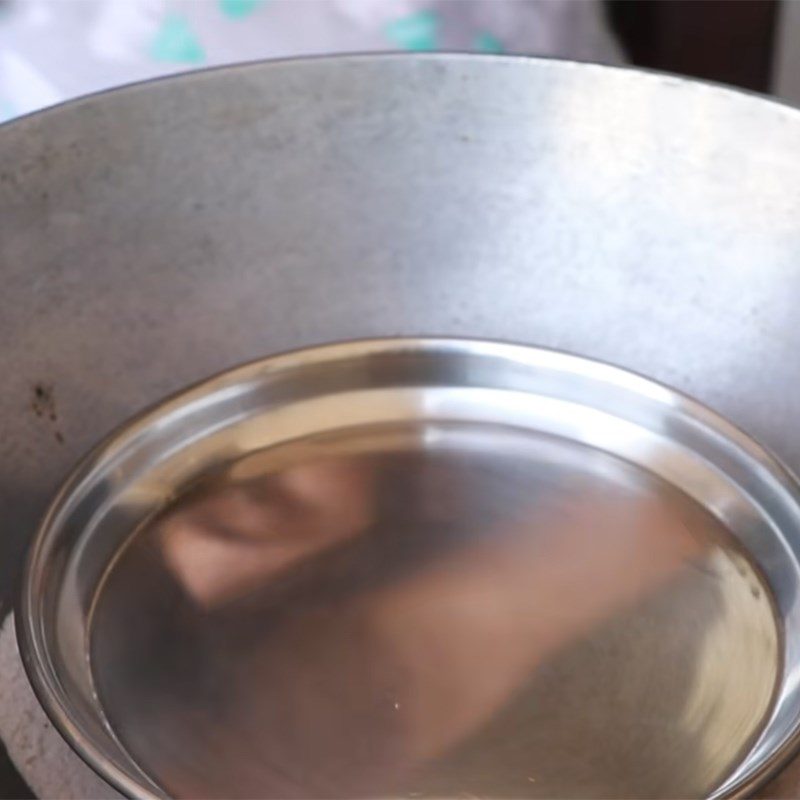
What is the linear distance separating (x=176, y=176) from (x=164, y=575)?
0.16 m

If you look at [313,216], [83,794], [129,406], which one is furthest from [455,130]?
[83,794]

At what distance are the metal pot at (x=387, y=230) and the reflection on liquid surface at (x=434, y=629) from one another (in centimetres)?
6

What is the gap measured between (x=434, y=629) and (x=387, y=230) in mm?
185

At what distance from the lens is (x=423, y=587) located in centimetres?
44

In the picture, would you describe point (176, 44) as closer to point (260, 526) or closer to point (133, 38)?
point (133, 38)

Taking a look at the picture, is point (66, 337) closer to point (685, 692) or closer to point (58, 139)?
point (58, 139)

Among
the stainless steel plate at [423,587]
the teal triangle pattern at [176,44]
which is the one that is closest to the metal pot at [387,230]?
the stainless steel plate at [423,587]

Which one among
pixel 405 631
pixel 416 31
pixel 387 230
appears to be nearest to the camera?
pixel 405 631

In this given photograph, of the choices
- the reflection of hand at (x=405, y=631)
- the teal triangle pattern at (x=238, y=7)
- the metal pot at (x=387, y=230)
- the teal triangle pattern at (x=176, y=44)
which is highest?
the teal triangle pattern at (x=238, y=7)

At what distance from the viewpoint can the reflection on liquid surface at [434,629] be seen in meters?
0.38

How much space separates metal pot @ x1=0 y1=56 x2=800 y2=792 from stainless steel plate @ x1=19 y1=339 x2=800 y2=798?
2 cm

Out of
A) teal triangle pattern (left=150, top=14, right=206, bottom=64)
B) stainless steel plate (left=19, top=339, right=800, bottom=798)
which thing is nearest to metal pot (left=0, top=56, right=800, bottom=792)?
stainless steel plate (left=19, top=339, right=800, bottom=798)

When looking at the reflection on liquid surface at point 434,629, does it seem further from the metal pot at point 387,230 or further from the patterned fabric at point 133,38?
the patterned fabric at point 133,38

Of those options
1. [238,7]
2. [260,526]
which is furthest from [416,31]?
[260,526]
